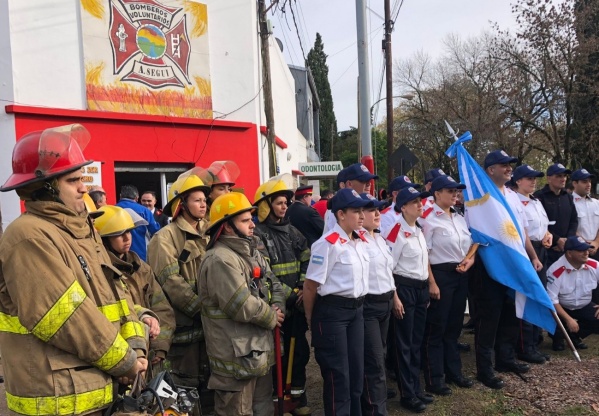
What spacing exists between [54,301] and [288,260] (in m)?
2.67

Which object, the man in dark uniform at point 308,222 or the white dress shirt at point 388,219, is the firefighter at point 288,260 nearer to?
the man in dark uniform at point 308,222

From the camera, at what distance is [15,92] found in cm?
952

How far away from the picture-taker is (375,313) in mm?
4188

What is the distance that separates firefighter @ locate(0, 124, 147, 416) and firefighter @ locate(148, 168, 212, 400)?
1.45 m

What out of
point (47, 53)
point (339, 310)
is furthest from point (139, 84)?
point (339, 310)

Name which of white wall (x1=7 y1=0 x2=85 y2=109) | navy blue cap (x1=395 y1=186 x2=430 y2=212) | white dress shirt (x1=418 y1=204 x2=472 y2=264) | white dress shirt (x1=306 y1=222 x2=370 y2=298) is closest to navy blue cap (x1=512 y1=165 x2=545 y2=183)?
white dress shirt (x1=418 y1=204 x2=472 y2=264)

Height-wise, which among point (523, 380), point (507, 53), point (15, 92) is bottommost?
point (523, 380)

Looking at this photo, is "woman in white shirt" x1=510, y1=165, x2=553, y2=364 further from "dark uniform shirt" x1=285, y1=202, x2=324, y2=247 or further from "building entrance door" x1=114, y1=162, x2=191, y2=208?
"building entrance door" x1=114, y1=162, x2=191, y2=208

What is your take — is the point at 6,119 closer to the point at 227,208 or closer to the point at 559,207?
the point at 227,208

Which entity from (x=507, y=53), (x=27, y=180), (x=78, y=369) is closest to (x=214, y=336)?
(x=78, y=369)

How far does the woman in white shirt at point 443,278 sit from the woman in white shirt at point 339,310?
1244mm

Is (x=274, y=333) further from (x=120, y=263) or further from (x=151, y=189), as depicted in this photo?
(x=151, y=189)

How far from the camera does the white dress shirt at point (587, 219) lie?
6910 millimetres

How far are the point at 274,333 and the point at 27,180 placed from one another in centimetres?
245
